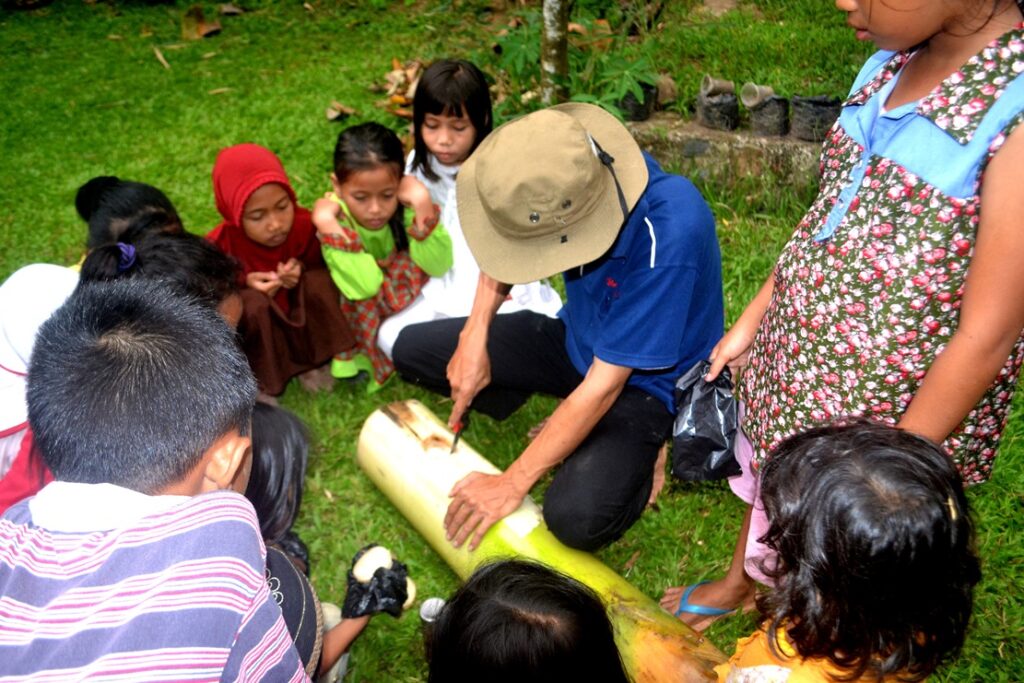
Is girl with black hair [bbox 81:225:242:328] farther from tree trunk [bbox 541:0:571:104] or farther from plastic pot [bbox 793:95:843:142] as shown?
plastic pot [bbox 793:95:843:142]

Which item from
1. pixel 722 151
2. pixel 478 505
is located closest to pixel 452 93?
pixel 722 151

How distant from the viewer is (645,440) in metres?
2.72

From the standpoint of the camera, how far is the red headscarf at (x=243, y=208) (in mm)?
3250

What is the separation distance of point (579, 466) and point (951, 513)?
1374 millimetres

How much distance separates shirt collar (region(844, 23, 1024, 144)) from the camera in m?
1.55

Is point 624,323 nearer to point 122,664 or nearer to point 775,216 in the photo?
point 122,664

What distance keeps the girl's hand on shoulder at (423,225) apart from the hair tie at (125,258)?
3.80ft

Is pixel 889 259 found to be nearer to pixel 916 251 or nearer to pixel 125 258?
pixel 916 251

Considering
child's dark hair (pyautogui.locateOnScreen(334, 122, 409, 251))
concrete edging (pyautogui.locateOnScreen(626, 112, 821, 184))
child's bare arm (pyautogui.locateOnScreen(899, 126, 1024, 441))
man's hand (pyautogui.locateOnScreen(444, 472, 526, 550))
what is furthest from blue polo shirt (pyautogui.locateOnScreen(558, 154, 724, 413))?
concrete edging (pyautogui.locateOnScreen(626, 112, 821, 184))

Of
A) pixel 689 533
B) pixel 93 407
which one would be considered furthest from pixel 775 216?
pixel 93 407

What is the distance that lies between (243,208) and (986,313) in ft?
8.69

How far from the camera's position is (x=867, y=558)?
1.38 m

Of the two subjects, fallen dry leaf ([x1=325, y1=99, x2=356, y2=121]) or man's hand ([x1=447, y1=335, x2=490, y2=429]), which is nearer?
man's hand ([x1=447, y1=335, x2=490, y2=429])

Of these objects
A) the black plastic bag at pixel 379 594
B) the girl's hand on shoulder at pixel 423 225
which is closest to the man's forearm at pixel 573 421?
the black plastic bag at pixel 379 594
